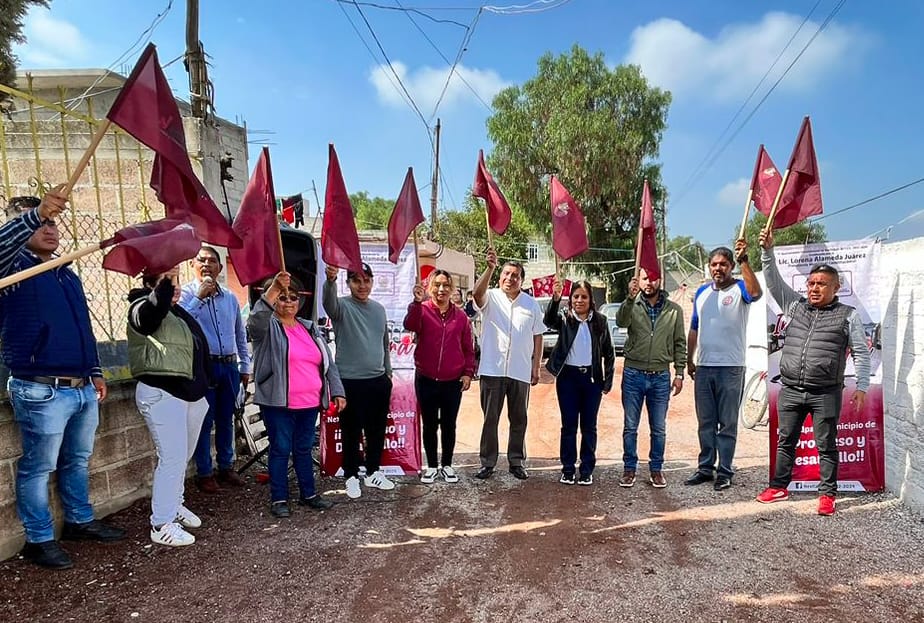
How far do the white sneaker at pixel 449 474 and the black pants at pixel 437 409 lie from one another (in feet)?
0.14

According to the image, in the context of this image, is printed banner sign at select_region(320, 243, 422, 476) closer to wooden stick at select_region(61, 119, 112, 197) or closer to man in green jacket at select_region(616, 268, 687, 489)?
man in green jacket at select_region(616, 268, 687, 489)

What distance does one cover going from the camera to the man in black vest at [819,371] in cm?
409

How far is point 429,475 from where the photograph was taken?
490 cm

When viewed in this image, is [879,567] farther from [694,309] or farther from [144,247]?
[144,247]

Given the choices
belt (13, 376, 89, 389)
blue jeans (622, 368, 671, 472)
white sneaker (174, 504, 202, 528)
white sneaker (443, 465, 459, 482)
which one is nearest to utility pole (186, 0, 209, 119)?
belt (13, 376, 89, 389)

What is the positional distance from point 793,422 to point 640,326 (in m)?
1.35

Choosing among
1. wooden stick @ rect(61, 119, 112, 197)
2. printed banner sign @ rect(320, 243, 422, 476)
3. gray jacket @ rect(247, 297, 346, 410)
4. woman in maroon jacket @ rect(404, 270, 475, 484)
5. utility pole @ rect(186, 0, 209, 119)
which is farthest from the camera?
utility pole @ rect(186, 0, 209, 119)

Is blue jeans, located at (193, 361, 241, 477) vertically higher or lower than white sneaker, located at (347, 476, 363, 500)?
higher

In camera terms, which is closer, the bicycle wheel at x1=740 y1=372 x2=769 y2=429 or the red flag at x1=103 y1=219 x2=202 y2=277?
the red flag at x1=103 y1=219 x2=202 y2=277

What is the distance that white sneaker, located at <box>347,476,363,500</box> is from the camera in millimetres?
4430

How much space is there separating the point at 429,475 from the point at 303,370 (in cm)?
161

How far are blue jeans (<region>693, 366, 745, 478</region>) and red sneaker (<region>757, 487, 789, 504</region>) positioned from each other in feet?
Result: 1.22

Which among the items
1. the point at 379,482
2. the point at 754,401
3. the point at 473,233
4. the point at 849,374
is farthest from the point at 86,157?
the point at 473,233

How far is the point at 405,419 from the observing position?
5082 mm
